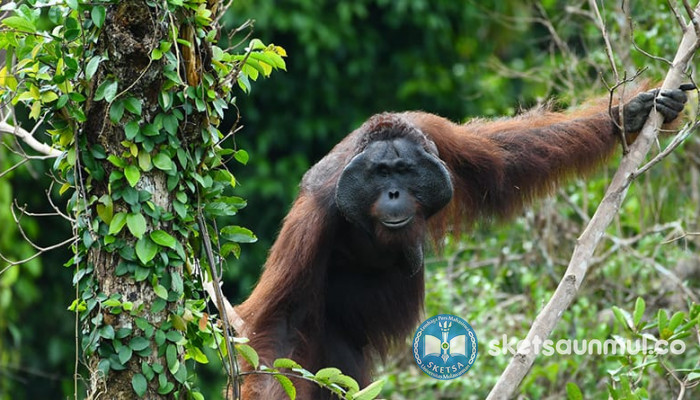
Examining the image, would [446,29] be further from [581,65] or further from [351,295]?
[351,295]

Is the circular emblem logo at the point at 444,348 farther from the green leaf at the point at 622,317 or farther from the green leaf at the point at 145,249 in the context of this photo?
the green leaf at the point at 145,249

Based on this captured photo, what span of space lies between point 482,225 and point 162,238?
2.83 m

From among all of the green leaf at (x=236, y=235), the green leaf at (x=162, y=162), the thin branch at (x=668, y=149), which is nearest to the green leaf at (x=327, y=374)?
the green leaf at (x=236, y=235)

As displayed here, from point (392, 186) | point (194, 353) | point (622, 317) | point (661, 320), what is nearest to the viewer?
point (194, 353)

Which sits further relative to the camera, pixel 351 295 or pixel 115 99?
pixel 351 295

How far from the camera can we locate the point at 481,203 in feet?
20.1

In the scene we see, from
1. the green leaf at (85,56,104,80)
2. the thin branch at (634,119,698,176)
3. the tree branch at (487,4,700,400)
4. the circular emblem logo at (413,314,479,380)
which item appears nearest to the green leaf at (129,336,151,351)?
the green leaf at (85,56,104,80)

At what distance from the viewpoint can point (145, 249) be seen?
3873 millimetres

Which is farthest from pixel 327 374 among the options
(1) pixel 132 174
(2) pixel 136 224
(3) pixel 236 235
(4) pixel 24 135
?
(4) pixel 24 135

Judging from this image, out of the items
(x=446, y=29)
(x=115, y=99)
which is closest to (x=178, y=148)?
(x=115, y=99)

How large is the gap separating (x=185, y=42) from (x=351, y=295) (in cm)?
265

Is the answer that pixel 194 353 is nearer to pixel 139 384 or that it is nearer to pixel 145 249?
pixel 139 384

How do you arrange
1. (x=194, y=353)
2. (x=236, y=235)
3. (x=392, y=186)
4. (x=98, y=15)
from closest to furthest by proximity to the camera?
(x=98, y=15) → (x=194, y=353) → (x=236, y=235) → (x=392, y=186)

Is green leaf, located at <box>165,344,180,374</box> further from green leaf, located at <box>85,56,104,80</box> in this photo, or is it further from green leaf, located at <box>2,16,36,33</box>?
green leaf, located at <box>2,16,36,33</box>
